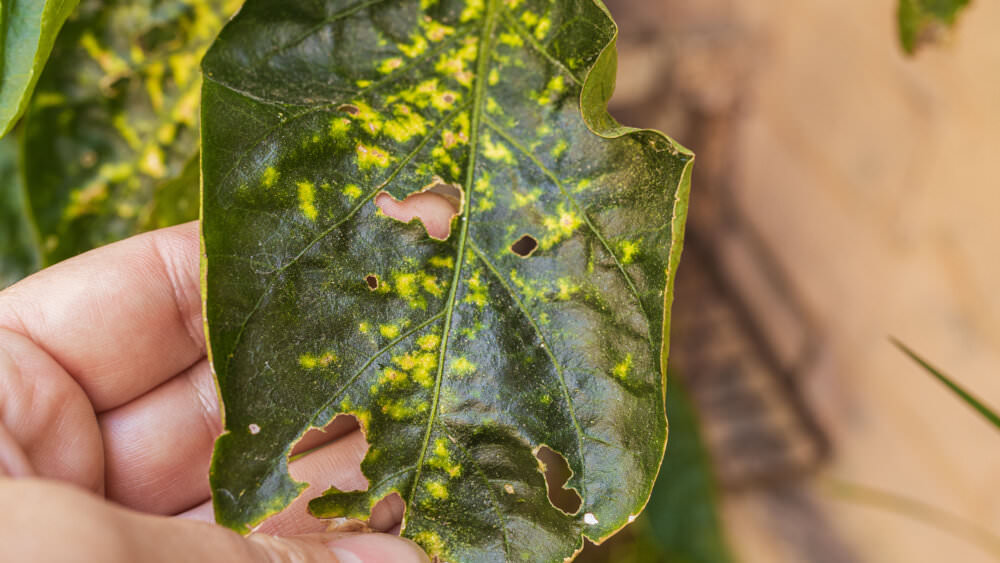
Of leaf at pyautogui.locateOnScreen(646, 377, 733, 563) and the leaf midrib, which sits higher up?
the leaf midrib

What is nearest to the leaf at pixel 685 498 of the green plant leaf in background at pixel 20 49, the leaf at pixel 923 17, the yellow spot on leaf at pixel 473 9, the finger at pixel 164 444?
the leaf at pixel 923 17

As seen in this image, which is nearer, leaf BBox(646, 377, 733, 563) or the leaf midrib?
the leaf midrib

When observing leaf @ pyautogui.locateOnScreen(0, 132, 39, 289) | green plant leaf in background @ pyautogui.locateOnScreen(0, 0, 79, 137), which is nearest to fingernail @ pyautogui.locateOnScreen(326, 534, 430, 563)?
green plant leaf in background @ pyautogui.locateOnScreen(0, 0, 79, 137)

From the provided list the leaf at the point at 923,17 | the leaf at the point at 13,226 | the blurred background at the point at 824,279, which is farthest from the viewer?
the blurred background at the point at 824,279

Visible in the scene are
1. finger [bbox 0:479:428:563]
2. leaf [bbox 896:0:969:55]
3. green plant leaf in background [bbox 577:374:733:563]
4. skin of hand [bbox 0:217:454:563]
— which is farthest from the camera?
green plant leaf in background [bbox 577:374:733:563]

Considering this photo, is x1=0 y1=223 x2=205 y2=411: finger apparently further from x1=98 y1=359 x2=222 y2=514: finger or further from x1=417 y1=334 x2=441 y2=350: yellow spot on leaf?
x1=417 y1=334 x2=441 y2=350: yellow spot on leaf

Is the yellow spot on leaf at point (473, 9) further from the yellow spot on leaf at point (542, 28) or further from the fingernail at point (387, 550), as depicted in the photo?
the fingernail at point (387, 550)

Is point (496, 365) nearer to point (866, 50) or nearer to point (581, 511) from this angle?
point (581, 511)
